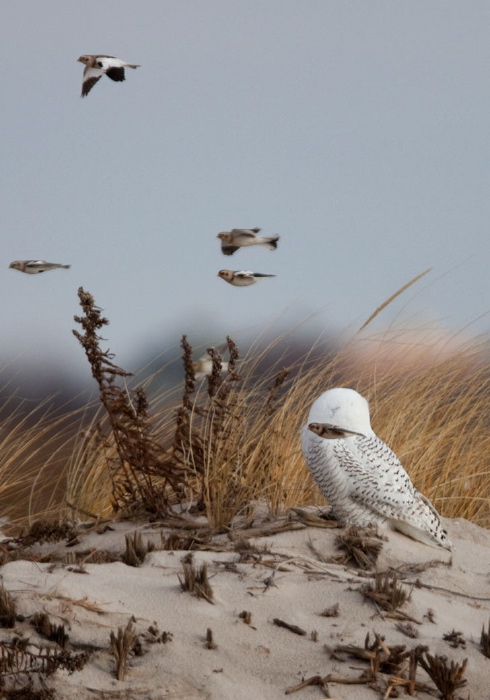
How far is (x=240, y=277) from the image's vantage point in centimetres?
489

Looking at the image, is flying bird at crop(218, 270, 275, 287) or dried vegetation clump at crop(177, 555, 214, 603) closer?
dried vegetation clump at crop(177, 555, 214, 603)

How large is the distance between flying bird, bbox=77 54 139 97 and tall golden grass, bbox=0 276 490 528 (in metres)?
2.05

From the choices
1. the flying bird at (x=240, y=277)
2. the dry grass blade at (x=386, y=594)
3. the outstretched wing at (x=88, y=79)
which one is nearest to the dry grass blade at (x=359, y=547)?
the dry grass blade at (x=386, y=594)

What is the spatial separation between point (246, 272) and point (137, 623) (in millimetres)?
2302

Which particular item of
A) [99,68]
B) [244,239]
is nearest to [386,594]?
[244,239]

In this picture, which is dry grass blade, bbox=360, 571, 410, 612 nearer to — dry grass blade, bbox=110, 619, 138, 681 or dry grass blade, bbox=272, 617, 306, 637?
dry grass blade, bbox=272, 617, 306, 637

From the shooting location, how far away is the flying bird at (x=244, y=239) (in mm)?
4934

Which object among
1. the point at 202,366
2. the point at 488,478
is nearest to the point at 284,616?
the point at 202,366

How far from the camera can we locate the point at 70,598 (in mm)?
3270

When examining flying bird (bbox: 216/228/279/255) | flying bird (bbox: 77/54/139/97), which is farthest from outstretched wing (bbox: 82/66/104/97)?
flying bird (bbox: 216/228/279/255)

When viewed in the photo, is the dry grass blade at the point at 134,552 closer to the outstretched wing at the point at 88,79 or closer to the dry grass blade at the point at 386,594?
the dry grass blade at the point at 386,594

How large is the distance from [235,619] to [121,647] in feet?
1.78

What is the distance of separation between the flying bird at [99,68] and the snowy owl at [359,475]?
2359 millimetres

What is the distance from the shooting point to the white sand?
291 centimetres
